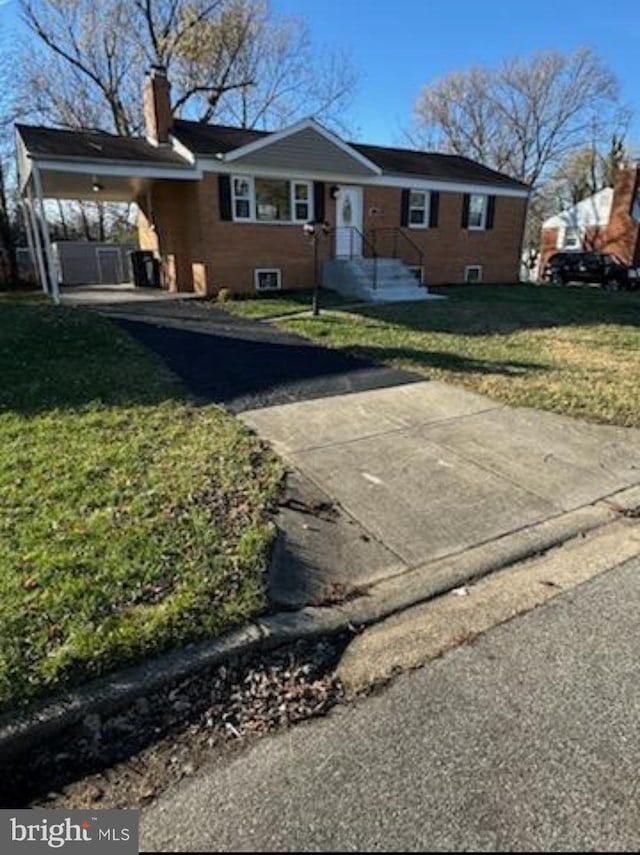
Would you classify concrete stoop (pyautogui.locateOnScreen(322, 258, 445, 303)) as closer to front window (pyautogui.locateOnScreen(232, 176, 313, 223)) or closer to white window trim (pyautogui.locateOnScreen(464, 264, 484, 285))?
front window (pyautogui.locateOnScreen(232, 176, 313, 223))

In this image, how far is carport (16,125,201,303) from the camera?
1177cm

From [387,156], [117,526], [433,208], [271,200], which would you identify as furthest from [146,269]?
[117,526]

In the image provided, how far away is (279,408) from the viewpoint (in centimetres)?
589

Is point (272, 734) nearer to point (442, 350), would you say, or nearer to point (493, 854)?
point (493, 854)

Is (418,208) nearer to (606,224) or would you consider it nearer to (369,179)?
(369,179)

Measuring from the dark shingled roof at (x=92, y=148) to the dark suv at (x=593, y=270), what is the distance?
698 inches

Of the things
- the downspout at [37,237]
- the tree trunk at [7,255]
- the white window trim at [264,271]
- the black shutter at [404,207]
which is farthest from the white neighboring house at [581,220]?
the tree trunk at [7,255]

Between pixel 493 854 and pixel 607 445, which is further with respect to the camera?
pixel 607 445

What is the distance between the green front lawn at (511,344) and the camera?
252 inches

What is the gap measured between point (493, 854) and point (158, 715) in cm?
130

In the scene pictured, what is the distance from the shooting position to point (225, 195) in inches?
554

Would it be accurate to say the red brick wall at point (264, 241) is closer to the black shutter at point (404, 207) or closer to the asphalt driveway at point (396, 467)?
the black shutter at point (404, 207)

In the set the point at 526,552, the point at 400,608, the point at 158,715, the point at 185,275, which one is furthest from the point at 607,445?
the point at 185,275

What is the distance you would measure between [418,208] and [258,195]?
18.6 feet
